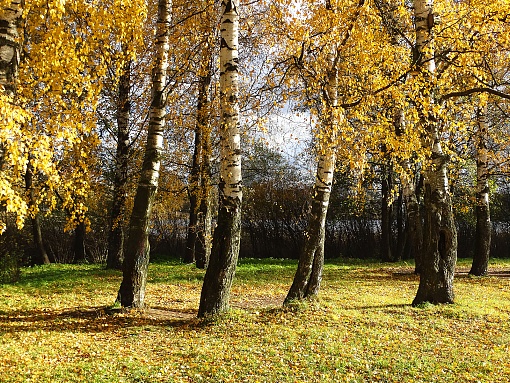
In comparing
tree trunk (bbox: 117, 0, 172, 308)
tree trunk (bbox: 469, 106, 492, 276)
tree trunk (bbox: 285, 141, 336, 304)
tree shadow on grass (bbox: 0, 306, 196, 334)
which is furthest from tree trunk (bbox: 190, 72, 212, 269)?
tree trunk (bbox: 469, 106, 492, 276)

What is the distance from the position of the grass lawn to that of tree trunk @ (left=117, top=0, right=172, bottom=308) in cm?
47

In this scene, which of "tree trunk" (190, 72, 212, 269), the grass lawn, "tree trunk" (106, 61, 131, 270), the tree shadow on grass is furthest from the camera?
"tree trunk" (106, 61, 131, 270)

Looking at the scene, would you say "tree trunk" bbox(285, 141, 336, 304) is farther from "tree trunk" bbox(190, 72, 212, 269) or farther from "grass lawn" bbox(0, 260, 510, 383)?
"tree trunk" bbox(190, 72, 212, 269)

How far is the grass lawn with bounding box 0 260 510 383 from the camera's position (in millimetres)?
4953

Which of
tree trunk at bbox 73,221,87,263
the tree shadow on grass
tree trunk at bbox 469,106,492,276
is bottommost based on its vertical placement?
the tree shadow on grass

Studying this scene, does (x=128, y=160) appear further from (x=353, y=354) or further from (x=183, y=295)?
(x=353, y=354)

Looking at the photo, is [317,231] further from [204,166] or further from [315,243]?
[204,166]

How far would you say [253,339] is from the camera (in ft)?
20.1

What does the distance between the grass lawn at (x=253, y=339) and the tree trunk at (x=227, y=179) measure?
482 millimetres

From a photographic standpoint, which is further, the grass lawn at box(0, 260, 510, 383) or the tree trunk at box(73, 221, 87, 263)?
the tree trunk at box(73, 221, 87, 263)

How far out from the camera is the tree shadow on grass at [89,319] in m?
6.88

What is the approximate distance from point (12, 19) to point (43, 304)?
581 centimetres

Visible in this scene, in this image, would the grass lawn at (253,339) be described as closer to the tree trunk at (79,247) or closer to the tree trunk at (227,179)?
the tree trunk at (227,179)

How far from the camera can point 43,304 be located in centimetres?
865
